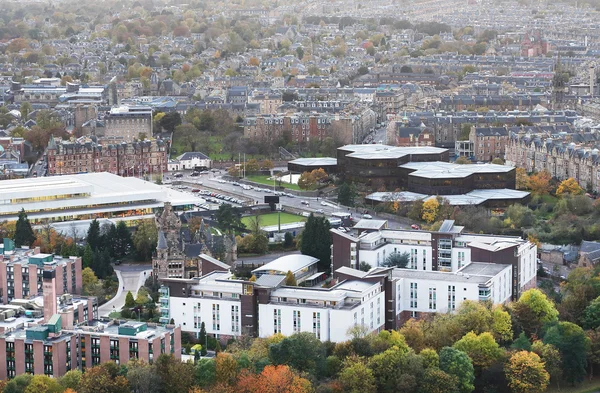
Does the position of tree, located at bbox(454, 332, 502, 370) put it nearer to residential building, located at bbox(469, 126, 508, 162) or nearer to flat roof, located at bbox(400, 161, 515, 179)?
flat roof, located at bbox(400, 161, 515, 179)

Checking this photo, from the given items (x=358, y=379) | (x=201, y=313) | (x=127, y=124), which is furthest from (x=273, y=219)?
(x=358, y=379)

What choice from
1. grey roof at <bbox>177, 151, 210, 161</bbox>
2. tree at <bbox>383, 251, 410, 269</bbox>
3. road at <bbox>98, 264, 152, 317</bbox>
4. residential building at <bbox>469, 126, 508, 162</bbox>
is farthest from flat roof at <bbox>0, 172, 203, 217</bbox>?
residential building at <bbox>469, 126, 508, 162</bbox>

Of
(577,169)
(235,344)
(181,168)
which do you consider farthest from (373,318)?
(181,168)

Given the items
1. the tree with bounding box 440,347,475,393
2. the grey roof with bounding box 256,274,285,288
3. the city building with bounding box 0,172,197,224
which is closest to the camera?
the tree with bounding box 440,347,475,393

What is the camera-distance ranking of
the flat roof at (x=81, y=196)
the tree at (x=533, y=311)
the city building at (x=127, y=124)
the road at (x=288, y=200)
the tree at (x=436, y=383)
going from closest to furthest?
the tree at (x=436, y=383)
the tree at (x=533, y=311)
the flat roof at (x=81, y=196)
the road at (x=288, y=200)
the city building at (x=127, y=124)

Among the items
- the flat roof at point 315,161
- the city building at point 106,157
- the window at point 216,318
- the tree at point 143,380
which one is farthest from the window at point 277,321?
the city building at point 106,157

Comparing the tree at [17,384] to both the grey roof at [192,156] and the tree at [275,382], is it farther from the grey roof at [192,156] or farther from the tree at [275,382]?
the grey roof at [192,156]
